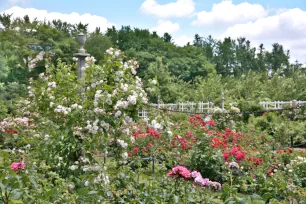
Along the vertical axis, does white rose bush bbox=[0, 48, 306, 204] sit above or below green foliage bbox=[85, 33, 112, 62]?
below

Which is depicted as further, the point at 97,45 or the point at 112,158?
the point at 97,45

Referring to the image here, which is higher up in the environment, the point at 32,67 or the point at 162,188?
the point at 32,67

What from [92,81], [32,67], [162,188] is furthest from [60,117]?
[32,67]

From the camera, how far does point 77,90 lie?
14.9 feet

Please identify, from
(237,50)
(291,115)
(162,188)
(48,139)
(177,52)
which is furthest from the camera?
(237,50)

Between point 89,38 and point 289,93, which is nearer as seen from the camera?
point 289,93

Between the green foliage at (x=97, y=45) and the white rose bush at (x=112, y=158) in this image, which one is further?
the green foliage at (x=97, y=45)

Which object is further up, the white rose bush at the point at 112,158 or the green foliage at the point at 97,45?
the green foliage at the point at 97,45

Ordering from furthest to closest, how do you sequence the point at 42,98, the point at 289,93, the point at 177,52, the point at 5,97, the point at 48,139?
the point at 177,52
the point at 5,97
the point at 289,93
the point at 42,98
the point at 48,139

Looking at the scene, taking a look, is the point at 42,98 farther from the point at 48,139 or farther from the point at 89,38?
the point at 89,38

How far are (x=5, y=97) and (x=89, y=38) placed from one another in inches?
431

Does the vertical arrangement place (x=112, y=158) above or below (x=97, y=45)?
below

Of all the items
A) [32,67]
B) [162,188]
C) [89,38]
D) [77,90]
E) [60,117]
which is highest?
[89,38]

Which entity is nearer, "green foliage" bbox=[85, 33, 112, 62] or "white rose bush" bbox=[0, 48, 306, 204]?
"white rose bush" bbox=[0, 48, 306, 204]
